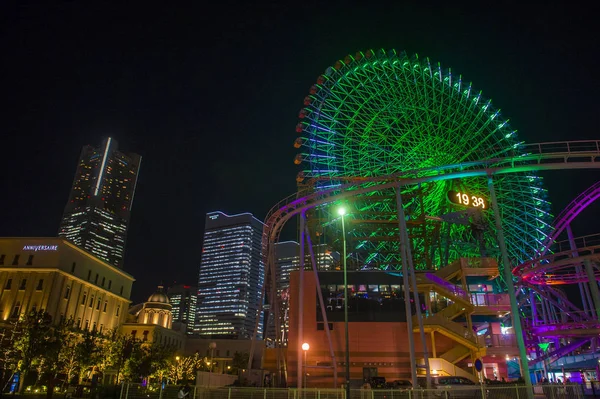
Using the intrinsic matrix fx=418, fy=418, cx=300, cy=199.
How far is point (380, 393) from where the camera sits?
21.7m

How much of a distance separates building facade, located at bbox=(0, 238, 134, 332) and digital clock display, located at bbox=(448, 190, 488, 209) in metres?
66.3

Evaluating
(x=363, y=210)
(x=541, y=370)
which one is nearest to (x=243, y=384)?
(x=363, y=210)

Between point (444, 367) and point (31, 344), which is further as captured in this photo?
point (31, 344)

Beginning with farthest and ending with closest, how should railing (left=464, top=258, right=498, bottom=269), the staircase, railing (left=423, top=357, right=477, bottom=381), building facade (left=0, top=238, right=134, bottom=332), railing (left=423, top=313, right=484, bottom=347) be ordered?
building facade (left=0, top=238, right=134, bottom=332), railing (left=464, top=258, right=498, bottom=269), the staircase, railing (left=423, top=313, right=484, bottom=347), railing (left=423, top=357, right=477, bottom=381)

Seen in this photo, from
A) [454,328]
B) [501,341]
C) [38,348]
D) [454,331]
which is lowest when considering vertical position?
[38,348]

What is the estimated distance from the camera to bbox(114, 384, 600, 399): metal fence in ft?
63.9

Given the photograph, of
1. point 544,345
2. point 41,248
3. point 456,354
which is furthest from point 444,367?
point 41,248

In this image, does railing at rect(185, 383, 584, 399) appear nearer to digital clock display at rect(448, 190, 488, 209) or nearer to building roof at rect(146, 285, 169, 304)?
digital clock display at rect(448, 190, 488, 209)

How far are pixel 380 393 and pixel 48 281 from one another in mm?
72128

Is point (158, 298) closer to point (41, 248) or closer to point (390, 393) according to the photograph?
point (41, 248)

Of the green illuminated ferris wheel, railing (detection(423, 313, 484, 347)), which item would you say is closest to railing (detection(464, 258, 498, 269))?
the green illuminated ferris wheel

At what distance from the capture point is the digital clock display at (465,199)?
4078 cm

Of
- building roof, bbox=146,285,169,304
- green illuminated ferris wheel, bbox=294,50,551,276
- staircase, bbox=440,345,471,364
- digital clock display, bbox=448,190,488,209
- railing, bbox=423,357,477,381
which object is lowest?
railing, bbox=423,357,477,381

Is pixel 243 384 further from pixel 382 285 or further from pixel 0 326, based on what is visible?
pixel 0 326
